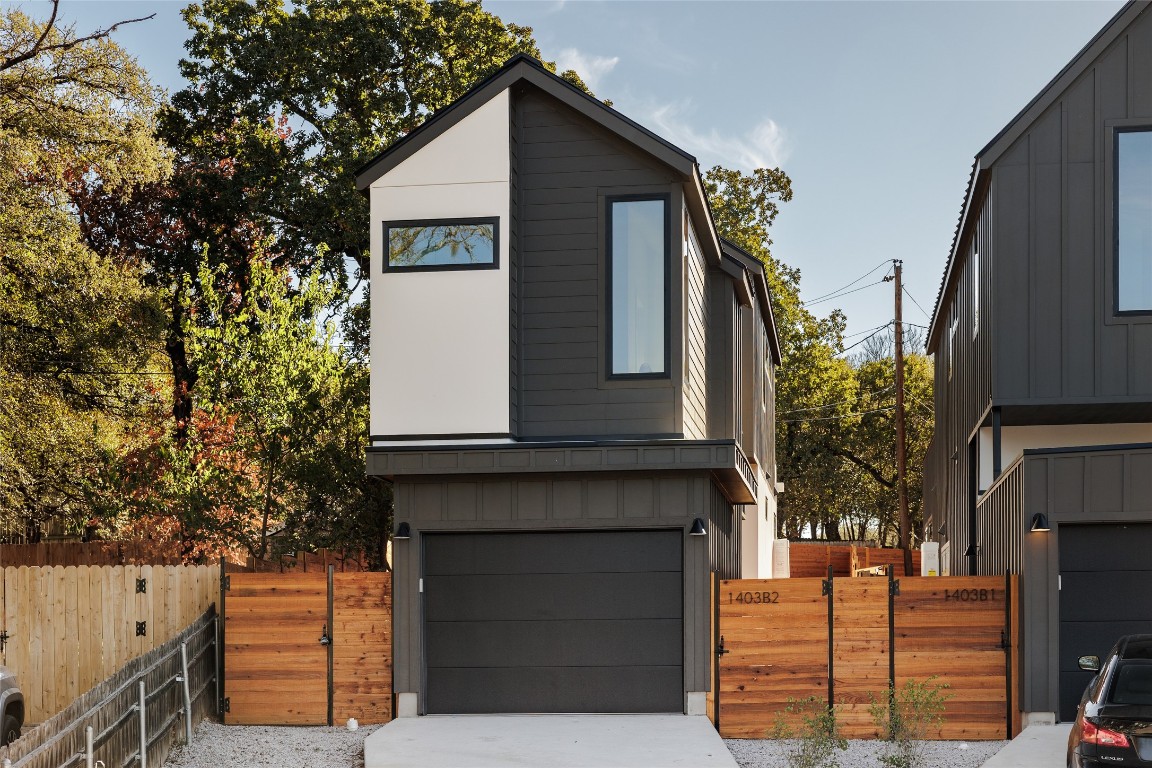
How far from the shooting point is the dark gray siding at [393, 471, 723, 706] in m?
14.0

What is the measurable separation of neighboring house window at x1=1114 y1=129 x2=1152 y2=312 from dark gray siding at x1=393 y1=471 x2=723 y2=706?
5668 mm

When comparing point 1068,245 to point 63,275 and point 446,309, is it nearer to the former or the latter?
point 446,309

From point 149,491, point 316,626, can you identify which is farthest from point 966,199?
point 149,491

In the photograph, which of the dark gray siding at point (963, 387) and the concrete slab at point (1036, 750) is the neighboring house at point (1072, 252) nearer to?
the dark gray siding at point (963, 387)

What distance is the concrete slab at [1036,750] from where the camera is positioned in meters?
11.2

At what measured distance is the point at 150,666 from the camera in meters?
11.8

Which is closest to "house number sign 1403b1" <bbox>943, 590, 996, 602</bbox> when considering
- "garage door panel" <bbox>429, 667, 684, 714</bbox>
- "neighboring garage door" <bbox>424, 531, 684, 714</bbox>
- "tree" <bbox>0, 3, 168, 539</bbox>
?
"neighboring garage door" <bbox>424, 531, 684, 714</bbox>

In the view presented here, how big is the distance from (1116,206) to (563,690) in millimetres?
8897

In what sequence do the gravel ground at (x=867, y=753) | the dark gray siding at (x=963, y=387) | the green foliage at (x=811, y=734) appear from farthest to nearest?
the dark gray siding at (x=963, y=387)
the gravel ground at (x=867, y=753)
the green foliage at (x=811, y=734)

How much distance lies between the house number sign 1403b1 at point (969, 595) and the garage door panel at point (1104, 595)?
0.73m

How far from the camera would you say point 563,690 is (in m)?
14.1

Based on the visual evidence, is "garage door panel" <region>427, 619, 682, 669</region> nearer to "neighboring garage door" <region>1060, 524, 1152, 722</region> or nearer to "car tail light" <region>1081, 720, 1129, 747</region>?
"neighboring garage door" <region>1060, 524, 1152, 722</region>

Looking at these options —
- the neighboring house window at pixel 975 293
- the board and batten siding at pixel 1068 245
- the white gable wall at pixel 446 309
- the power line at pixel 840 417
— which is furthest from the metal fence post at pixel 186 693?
the power line at pixel 840 417

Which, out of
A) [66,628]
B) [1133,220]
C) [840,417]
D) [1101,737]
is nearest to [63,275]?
[66,628]
